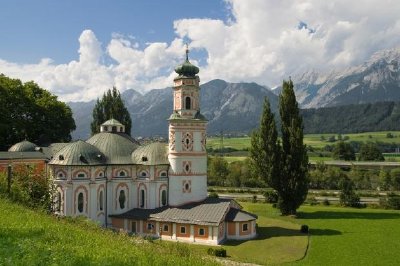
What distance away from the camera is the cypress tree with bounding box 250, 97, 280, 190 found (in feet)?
164

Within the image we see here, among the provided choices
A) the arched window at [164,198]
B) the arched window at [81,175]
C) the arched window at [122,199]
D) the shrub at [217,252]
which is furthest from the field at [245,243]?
the arched window at [81,175]

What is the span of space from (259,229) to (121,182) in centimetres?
1468

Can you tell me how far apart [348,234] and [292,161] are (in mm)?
11173

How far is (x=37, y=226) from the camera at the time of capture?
56.7 feet

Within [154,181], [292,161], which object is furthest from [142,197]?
[292,161]

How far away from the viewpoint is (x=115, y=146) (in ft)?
146

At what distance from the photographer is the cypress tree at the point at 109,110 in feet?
228

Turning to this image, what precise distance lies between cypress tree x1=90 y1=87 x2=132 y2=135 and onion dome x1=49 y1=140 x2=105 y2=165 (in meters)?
26.8

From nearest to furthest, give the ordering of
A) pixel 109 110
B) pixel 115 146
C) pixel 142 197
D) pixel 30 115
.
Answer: pixel 142 197 → pixel 115 146 → pixel 30 115 → pixel 109 110

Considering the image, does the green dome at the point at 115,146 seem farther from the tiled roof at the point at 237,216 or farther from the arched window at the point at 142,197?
the tiled roof at the point at 237,216

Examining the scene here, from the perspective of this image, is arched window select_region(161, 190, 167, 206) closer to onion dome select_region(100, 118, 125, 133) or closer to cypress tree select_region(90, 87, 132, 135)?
onion dome select_region(100, 118, 125, 133)

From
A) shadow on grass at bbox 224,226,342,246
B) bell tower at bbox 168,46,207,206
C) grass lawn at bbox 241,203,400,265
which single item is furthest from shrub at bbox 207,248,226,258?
bell tower at bbox 168,46,207,206

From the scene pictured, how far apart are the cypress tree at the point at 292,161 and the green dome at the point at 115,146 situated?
17609 millimetres

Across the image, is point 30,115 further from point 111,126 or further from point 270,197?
point 270,197
